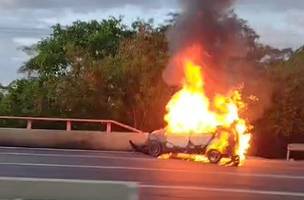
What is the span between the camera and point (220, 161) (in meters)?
20.9

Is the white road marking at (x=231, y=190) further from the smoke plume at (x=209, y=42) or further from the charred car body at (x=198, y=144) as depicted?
the smoke plume at (x=209, y=42)

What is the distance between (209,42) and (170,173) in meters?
7.85

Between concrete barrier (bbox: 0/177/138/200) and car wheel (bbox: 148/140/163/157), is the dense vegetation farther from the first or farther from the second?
concrete barrier (bbox: 0/177/138/200)

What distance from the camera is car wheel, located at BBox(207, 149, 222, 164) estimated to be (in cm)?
2086

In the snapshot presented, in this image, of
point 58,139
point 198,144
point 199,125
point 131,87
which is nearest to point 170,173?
point 198,144

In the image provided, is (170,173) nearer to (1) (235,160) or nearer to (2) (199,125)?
(1) (235,160)

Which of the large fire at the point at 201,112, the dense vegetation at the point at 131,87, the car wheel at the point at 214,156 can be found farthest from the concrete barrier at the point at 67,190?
the dense vegetation at the point at 131,87

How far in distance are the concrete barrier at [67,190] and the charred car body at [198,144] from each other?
1260 cm

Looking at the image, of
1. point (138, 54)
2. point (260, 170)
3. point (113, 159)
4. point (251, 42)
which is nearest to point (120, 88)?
point (138, 54)

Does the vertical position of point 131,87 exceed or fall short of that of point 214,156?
it exceeds it

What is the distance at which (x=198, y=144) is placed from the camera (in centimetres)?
2148

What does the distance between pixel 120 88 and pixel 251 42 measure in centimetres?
598

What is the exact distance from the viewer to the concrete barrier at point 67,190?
26.6ft

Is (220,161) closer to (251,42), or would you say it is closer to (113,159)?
(113,159)
